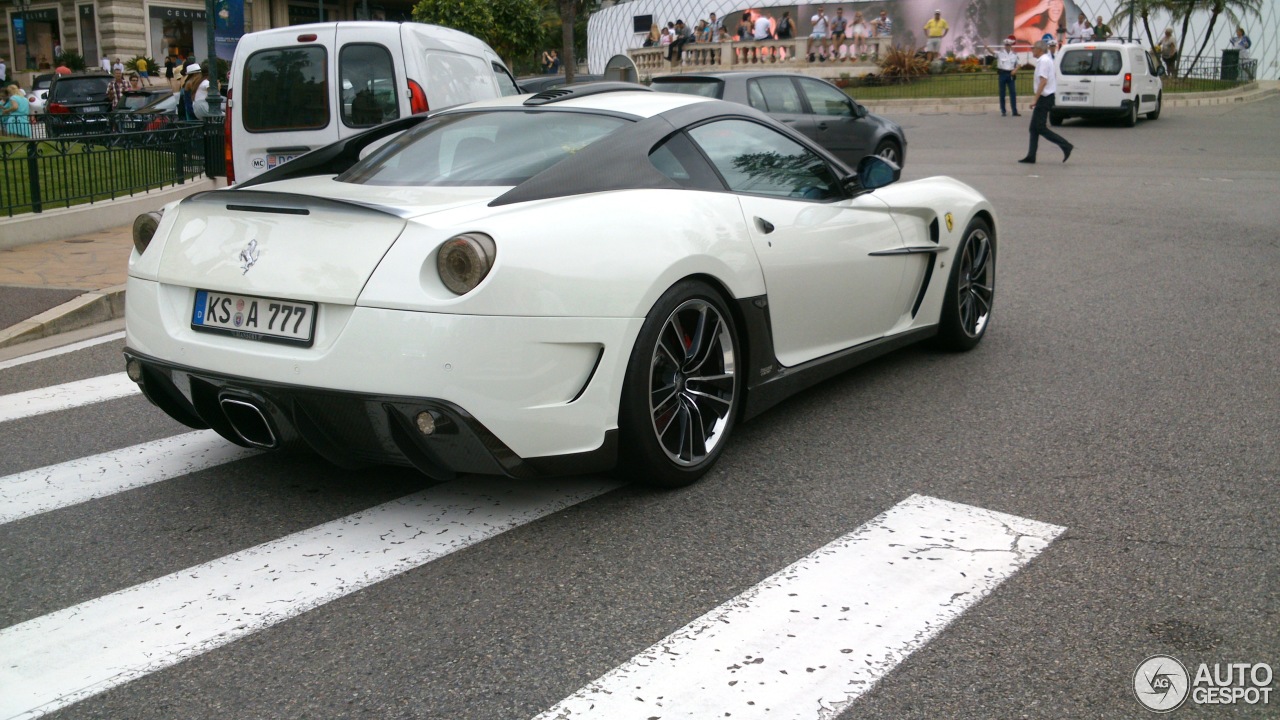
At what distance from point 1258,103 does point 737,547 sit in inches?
1525

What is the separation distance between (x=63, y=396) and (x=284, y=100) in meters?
5.23

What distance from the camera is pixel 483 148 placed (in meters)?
4.83

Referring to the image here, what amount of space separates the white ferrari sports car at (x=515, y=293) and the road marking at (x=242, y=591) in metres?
0.27

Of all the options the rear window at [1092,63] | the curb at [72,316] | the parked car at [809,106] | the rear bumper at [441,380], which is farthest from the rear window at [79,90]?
the rear bumper at [441,380]

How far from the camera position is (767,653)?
3.20 m

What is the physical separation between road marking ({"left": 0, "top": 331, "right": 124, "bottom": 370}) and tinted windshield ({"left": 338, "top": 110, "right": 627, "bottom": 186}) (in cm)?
328

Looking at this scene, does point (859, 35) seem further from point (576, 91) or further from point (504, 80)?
point (576, 91)

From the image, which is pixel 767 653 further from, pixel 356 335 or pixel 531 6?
pixel 531 6

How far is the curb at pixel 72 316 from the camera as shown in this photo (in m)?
7.84

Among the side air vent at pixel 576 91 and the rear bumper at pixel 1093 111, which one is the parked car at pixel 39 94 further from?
the side air vent at pixel 576 91

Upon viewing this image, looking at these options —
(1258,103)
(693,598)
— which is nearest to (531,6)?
(1258,103)

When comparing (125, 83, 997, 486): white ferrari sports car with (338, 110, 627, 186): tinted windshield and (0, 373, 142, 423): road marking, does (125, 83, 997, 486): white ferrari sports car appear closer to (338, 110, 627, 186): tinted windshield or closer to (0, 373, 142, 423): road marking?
(338, 110, 627, 186): tinted windshield

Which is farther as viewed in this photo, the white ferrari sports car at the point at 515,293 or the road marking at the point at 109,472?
the road marking at the point at 109,472

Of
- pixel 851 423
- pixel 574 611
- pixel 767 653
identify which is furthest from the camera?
pixel 851 423
